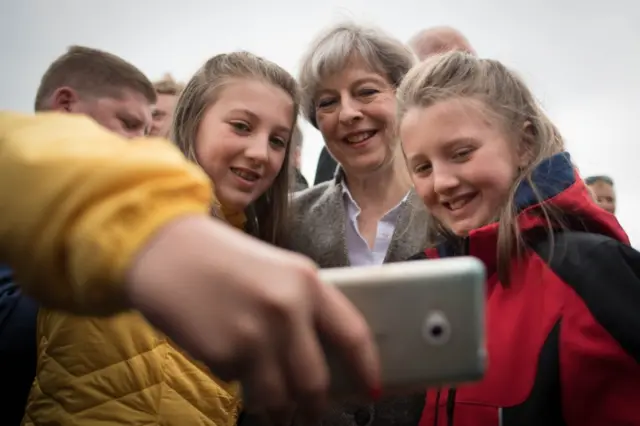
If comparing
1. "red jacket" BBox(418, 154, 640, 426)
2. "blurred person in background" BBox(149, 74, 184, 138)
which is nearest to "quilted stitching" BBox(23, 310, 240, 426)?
"red jacket" BBox(418, 154, 640, 426)

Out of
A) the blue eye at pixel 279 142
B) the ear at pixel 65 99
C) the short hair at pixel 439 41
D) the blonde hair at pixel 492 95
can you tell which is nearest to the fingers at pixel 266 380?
the blonde hair at pixel 492 95

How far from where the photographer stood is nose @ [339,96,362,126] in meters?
1.96

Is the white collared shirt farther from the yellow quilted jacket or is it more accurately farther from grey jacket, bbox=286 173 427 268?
the yellow quilted jacket

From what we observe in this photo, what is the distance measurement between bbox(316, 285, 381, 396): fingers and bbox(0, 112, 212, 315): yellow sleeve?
116 mm

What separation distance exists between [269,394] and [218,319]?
6 cm

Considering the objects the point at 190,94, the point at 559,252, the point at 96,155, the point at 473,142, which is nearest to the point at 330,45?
the point at 190,94

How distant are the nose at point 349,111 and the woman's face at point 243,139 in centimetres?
21

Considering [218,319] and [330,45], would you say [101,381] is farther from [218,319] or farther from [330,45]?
[330,45]

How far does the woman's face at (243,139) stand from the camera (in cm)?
175

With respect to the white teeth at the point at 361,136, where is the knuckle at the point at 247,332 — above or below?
above

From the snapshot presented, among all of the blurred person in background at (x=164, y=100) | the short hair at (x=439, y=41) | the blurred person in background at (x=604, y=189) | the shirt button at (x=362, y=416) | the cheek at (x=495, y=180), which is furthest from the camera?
the blurred person in background at (x=604, y=189)

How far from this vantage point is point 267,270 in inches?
15.6

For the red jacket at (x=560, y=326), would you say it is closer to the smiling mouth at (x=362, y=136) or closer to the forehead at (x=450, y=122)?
→ the forehead at (x=450, y=122)

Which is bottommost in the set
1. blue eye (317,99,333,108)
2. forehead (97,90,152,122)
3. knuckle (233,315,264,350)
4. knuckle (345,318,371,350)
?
forehead (97,90,152,122)
